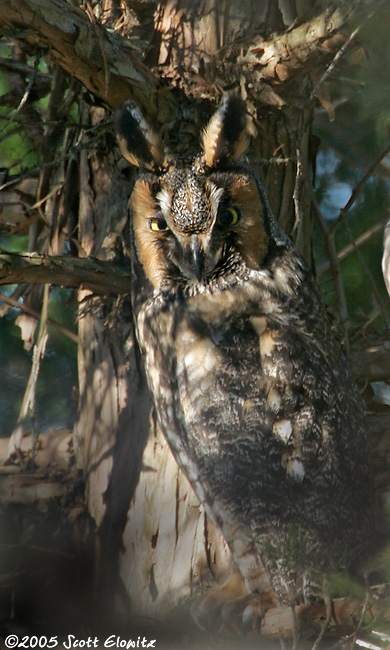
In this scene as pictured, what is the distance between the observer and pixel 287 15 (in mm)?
2369

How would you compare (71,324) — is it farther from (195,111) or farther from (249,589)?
(249,589)

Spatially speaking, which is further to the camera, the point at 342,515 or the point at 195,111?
the point at 195,111

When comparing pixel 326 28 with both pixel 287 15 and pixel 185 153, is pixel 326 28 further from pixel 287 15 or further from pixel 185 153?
pixel 185 153

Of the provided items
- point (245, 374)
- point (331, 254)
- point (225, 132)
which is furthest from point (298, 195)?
point (245, 374)

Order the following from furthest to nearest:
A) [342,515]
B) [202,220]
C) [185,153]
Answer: [185,153]
[342,515]
[202,220]

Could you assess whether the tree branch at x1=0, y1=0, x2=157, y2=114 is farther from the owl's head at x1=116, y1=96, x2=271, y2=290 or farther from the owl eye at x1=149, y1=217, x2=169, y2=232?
the owl eye at x1=149, y1=217, x2=169, y2=232

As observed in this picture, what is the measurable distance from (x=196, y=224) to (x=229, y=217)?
14 cm

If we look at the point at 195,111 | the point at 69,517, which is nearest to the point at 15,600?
the point at 69,517

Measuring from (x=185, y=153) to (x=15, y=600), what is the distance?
1.75 meters

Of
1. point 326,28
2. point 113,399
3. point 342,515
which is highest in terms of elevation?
point 326,28

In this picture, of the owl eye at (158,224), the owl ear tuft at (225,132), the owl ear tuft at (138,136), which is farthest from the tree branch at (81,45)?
the owl eye at (158,224)

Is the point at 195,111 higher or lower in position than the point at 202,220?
higher

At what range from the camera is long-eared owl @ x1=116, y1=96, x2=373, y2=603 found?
79.7 inches

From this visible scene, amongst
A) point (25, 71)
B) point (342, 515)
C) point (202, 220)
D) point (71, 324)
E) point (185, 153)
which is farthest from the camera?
point (71, 324)
